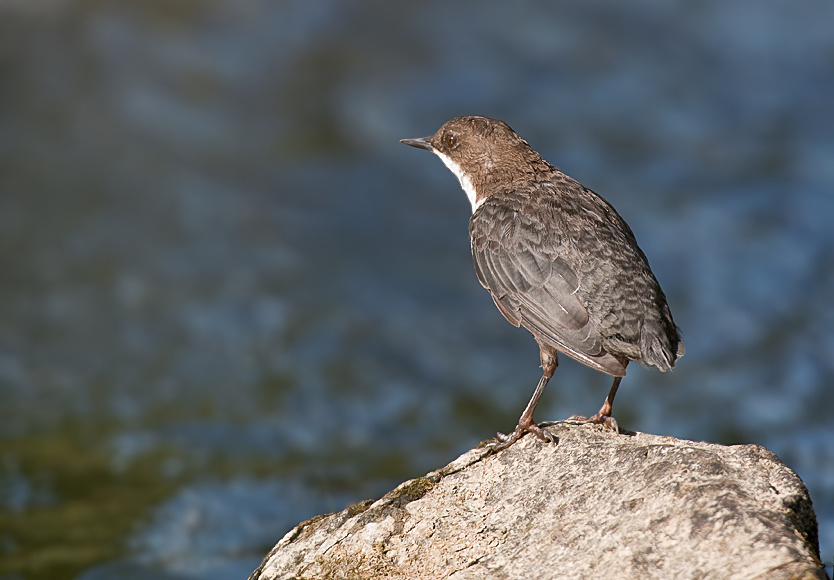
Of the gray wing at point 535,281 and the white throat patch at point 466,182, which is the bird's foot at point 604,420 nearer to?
the gray wing at point 535,281

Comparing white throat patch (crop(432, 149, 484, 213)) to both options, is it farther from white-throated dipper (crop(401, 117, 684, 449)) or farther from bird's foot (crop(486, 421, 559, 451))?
bird's foot (crop(486, 421, 559, 451))

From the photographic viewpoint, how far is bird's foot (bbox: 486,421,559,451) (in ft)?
12.3

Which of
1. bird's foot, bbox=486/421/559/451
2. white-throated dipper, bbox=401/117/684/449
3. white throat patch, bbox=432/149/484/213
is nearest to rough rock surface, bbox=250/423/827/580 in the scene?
bird's foot, bbox=486/421/559/451

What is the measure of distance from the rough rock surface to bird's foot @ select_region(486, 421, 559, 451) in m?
0.04

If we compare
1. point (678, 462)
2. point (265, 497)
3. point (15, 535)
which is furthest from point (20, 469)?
point (678, 462)

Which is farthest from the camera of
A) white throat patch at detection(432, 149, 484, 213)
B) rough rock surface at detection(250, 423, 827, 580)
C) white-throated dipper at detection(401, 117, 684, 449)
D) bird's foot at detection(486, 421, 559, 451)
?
white throat patch at detection(432, 149, 484, 213)

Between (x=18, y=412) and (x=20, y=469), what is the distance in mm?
911

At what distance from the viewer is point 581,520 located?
3.07m

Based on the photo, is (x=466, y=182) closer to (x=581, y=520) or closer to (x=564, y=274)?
(x=564, y=274)

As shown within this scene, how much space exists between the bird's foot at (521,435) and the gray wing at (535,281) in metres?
0.37

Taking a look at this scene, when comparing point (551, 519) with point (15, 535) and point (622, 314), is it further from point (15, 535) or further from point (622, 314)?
point (15, 535)

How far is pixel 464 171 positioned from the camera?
509 cm

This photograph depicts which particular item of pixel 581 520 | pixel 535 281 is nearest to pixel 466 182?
pixel 535 281

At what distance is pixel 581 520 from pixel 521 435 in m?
0.83
